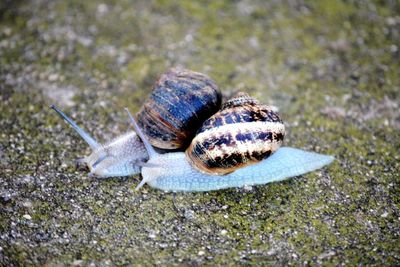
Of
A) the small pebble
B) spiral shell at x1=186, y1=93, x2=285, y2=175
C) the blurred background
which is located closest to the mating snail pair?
spiral shell at x1=186, y1=93, x2=285, y2=175

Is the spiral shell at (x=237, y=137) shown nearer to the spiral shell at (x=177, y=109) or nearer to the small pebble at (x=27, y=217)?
the spiral shell at (x=177, y=109)

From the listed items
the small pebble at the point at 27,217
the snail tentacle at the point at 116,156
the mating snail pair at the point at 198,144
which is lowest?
the small pebble at the point at 27,217

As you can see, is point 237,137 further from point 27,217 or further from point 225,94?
point 27,217

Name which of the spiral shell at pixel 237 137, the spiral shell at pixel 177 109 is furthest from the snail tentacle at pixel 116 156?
the spiral shell at pixel 237 137

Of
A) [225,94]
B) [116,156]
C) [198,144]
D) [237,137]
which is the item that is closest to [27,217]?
[116,156]

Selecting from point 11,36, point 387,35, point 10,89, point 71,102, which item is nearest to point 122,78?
point 71,102

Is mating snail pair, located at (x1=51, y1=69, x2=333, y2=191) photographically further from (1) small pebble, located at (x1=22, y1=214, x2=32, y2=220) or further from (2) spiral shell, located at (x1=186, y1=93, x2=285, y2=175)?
(1) small pebble, located at (x1=22, y1=214, x2=32, y2=220)
